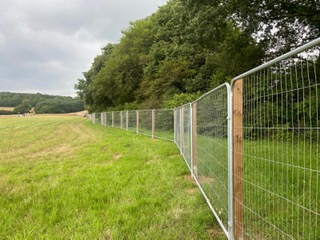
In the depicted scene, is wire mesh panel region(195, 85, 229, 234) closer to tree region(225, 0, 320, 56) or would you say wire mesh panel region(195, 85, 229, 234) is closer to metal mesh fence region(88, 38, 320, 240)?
metal mesh fence region(88, 38, 320, 240)

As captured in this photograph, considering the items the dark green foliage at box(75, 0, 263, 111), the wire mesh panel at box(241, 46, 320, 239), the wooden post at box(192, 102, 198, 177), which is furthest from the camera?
the dark green foliage at box(75, 0, 263, 111)

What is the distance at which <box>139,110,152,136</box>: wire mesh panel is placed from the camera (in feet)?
38.9

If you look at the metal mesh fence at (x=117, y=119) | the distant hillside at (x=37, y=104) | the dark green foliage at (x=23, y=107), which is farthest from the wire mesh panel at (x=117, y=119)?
the dark green foliage at (x=23, y=107)

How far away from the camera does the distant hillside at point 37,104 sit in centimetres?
7244

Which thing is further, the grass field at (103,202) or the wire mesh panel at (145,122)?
the wire mesh panel at (145,122)

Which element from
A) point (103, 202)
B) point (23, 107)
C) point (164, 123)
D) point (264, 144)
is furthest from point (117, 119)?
point (23, 107)

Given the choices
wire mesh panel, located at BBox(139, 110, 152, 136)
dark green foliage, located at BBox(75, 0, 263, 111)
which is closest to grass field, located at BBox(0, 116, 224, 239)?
wire mesh panel, located at BBox(139, 110, 152, 136)

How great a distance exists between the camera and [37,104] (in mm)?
77250

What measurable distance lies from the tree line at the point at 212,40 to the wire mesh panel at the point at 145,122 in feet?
6.63

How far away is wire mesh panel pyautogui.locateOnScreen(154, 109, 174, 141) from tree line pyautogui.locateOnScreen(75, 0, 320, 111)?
2.80 meters

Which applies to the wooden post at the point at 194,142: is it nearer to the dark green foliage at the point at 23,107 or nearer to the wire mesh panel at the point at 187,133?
the wire mesh panel at the point at 187,133

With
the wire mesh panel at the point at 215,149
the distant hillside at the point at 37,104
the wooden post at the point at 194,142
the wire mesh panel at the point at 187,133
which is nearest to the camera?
the wire mesh panel at the point at 215,149

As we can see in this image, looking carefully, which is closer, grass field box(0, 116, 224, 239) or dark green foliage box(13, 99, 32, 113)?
grass field box(0, 116, 224, 239)

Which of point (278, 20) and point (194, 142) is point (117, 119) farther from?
point (194, 142)
